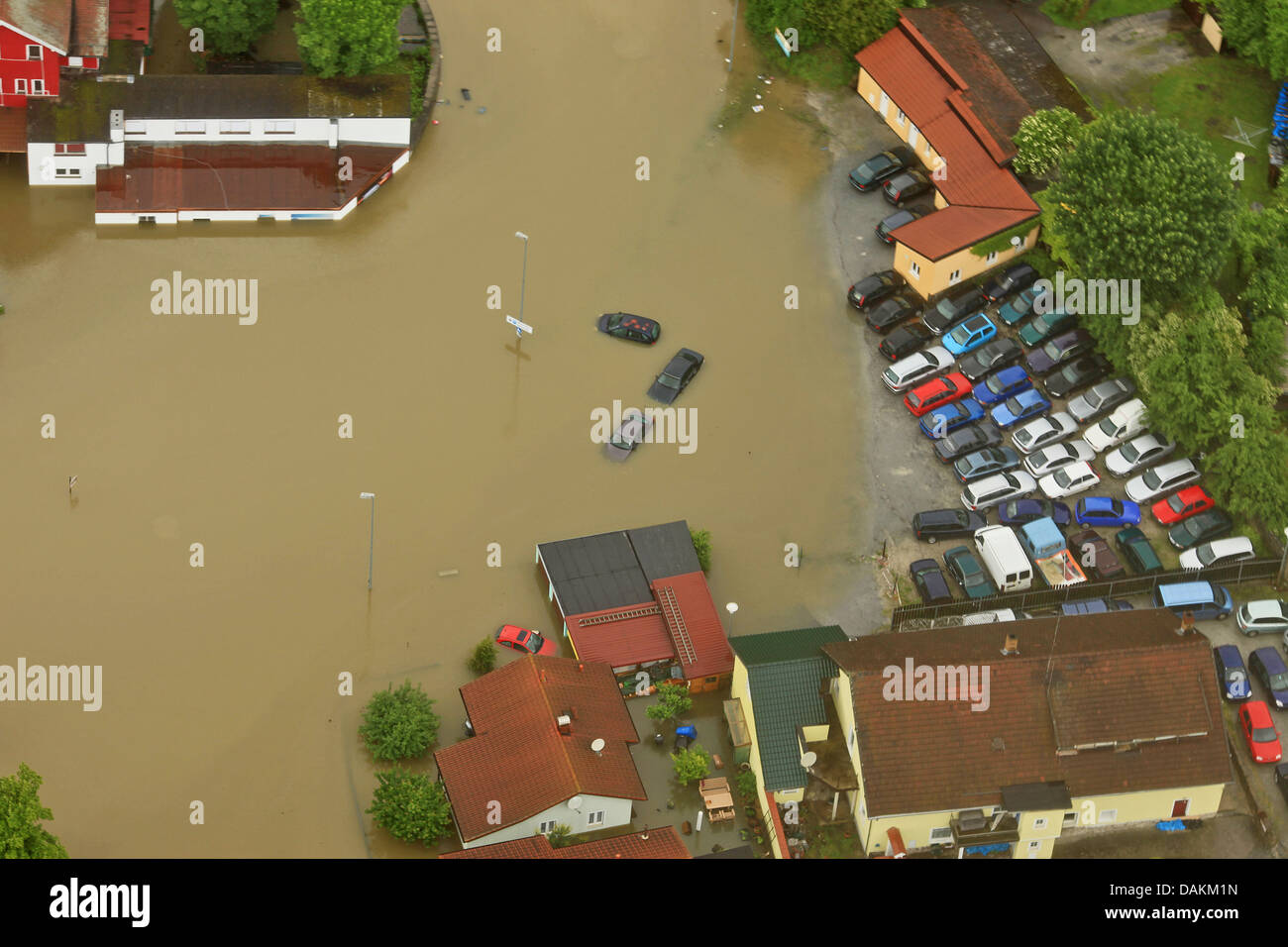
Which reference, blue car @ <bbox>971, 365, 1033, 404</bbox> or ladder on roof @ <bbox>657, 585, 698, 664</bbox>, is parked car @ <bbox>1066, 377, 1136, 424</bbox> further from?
ladder on roof @ <bbox>657, 585, 698, 664</bbox>

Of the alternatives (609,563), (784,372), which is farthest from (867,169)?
(609,563)

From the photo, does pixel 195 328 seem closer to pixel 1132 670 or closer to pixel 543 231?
pixel 543 231

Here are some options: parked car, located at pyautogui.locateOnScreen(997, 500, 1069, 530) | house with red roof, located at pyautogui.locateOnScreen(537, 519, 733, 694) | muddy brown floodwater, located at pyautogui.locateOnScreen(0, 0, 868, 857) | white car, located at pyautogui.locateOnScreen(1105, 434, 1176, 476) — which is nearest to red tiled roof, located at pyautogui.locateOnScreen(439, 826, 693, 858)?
muddy brown floodwater, located at pyautogui.locateOnScreen(0, 0, 868, 857)

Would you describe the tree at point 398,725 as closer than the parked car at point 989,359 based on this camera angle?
Yes

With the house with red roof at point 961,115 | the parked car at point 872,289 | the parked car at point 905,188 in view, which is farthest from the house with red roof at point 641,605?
the parked car at point 905,188

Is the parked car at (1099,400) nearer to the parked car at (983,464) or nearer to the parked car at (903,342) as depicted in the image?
the parked car at (983,464)
